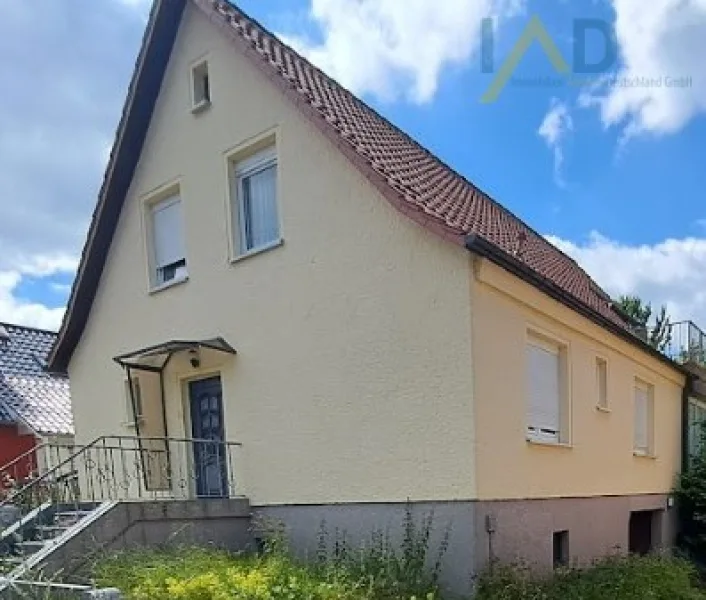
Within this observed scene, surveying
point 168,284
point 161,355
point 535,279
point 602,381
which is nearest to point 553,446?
point 535,279

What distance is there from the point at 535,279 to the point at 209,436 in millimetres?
5756

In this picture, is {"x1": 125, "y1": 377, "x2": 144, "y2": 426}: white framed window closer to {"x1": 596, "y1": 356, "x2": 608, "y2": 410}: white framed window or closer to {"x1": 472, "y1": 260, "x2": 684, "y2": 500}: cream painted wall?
{"x1": 472, "y1": 260, "x2": 684, "y2": 500}: cream painted wall

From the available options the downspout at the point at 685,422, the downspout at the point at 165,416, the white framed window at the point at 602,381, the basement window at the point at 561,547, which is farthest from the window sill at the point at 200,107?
the downspout at the point at 685,422

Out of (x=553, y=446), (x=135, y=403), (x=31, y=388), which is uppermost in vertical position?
(x=31, y=388)

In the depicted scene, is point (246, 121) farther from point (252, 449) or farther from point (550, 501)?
point (550, 501)

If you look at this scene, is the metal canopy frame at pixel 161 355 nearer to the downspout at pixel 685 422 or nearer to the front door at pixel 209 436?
the front door at pixel 209 436

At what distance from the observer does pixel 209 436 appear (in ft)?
35.4

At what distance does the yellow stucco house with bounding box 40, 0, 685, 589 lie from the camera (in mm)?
A: 7832

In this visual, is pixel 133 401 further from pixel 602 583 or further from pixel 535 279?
pixel 602 583

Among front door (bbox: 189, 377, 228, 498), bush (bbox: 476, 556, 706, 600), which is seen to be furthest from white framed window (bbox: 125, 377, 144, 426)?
bush (bbox: 476, 556, 706, 600)

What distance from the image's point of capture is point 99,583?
6836 millimetres

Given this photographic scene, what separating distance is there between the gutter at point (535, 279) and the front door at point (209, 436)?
502 cm

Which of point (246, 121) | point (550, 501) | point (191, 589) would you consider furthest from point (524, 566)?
point (246, 121)

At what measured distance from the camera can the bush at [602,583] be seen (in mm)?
7230
